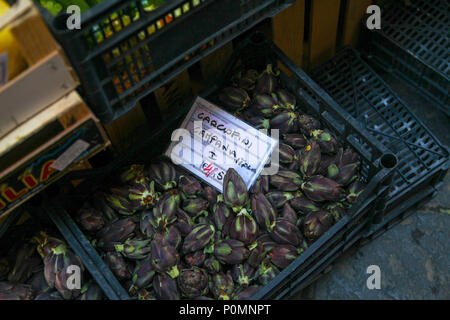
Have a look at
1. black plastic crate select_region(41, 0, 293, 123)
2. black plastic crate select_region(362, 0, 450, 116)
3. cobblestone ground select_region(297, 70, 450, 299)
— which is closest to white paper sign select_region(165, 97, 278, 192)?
black plastic crate select_region(41, 0, 293, 123)

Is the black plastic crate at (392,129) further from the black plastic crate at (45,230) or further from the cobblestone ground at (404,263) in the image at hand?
the black plastic crate at (45,230)

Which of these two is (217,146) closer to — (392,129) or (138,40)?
(138,40)

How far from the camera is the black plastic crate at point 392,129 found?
207 centimetres

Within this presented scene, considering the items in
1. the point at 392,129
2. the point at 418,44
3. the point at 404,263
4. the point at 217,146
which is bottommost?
the point at 404,263

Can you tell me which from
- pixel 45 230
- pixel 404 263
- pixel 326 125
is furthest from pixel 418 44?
pixel 45 230

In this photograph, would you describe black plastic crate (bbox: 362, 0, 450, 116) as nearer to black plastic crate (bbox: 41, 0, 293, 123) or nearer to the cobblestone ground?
the cobblestone ground

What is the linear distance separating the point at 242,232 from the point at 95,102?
2.37ft

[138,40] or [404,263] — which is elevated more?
[138,40]

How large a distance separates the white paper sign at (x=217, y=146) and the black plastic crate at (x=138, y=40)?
364mm

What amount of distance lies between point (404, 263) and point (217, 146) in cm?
109

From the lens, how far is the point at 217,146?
1.93 m

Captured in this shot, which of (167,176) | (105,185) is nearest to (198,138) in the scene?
(167,176)

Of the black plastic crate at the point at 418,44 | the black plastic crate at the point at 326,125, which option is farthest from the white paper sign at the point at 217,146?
the black plastic crate at the point at 418,44

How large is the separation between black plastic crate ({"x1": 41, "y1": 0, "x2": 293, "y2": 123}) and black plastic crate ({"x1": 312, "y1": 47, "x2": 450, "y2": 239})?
849 mm
